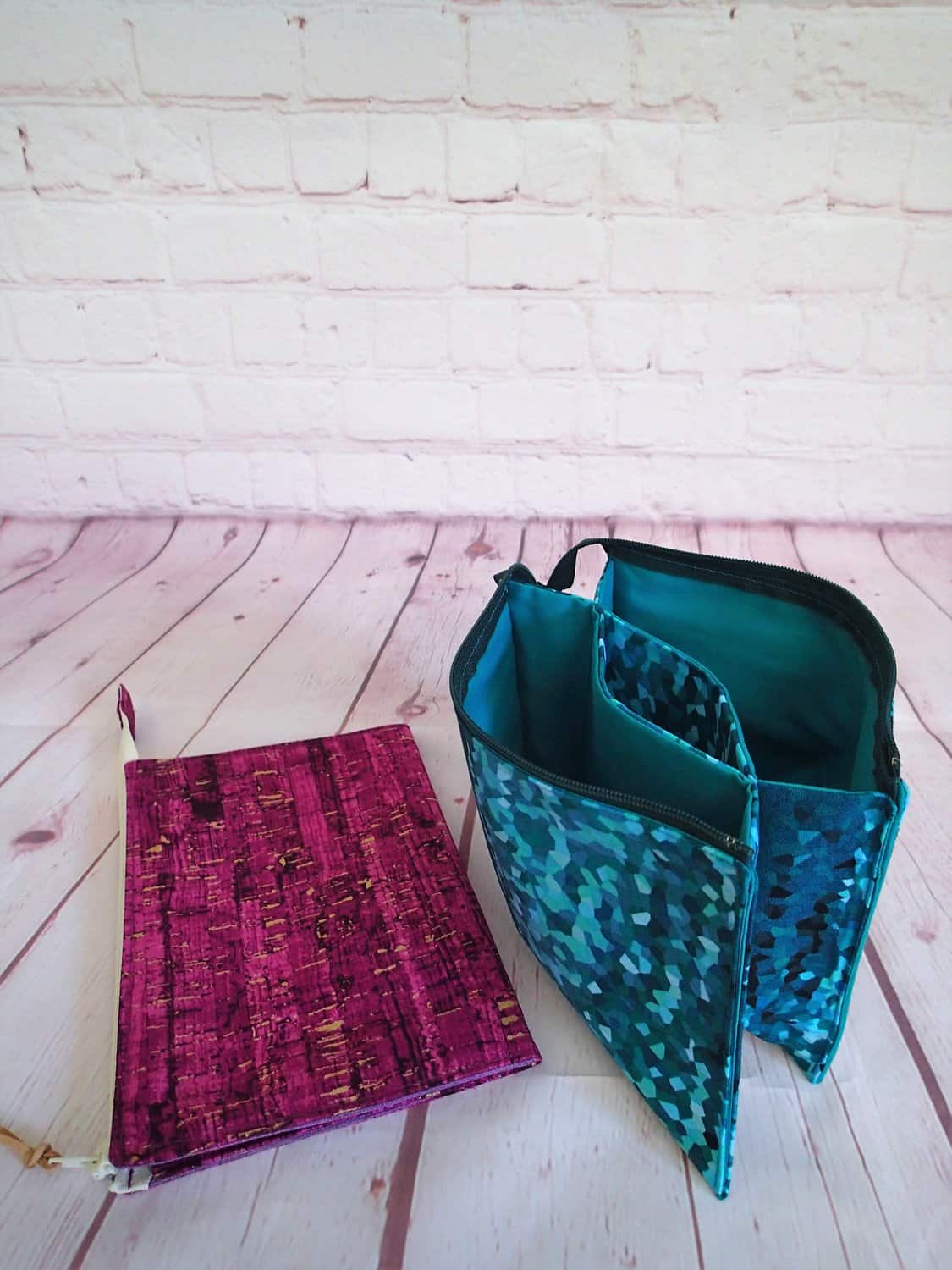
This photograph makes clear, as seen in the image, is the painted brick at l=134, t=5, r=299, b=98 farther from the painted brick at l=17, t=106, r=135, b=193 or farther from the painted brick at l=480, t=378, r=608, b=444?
the painted brick at l=480, t=378, r=608, b=444

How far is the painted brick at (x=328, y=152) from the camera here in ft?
3.43

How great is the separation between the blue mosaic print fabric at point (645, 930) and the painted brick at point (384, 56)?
0.90 meters

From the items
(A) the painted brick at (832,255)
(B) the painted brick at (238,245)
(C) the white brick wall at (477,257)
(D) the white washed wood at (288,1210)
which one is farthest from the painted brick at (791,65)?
(D) the white washed wood at (288,1210)

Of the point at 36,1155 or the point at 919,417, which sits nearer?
the point at 36,1155

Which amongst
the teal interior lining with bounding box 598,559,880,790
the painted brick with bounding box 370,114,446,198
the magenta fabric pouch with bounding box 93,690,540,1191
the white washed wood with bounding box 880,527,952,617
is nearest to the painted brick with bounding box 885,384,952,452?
the white washed wood with bounding box 880,527,952,617

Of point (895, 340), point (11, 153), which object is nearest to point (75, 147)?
point (11, 153)

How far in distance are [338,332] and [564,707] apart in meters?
0.76

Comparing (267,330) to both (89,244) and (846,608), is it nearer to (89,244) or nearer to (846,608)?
(89,244)

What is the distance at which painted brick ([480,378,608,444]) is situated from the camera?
45.8 inches

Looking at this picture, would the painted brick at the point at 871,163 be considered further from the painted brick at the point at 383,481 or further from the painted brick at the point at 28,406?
the painted brick at the point at 28,406

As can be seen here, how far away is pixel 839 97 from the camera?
39.8 inches

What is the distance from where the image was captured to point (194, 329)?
45.4 inches

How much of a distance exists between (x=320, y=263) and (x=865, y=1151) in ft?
3.47

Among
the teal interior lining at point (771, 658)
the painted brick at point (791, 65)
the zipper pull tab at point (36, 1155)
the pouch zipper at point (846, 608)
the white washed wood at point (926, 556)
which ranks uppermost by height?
the painted brick at point (791, 65)
